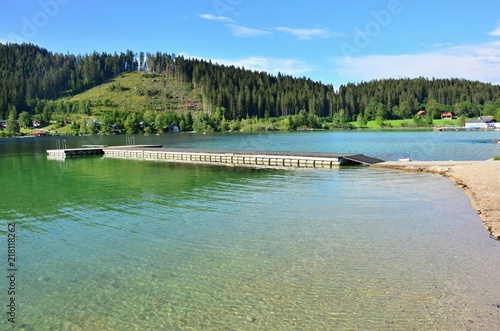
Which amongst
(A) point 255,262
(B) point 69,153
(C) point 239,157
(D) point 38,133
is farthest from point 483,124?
(D) point 38,133

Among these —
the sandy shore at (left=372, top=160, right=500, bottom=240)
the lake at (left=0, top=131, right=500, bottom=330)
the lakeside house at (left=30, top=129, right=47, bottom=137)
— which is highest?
the lakeside house at (left=30, top=129, right=47, bottom=137)

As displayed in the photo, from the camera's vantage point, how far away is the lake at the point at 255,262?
927cm

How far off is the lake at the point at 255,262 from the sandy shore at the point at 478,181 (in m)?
0.71

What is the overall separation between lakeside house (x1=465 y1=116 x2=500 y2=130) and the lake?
166126 mm

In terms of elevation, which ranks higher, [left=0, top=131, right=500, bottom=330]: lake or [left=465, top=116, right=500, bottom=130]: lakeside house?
[left=465, top=116, right=500, bottom=130]: lakeside house

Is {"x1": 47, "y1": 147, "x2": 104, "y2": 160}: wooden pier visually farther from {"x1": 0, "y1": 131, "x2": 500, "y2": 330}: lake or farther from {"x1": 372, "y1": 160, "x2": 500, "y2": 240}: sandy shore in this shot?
{"x1": 372, "y1": 160, "x2": 500, "y2": 240}: sandy shore

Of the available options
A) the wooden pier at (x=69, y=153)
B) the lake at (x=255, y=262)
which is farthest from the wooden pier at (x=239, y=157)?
the lake at (x=255, y=262)

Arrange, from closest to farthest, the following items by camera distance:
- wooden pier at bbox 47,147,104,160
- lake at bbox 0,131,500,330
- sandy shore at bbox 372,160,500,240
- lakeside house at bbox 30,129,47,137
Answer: lake at bbox 0,131,500,330 < sandy shore at bbox 372,160,500,240 < wooden pier at bbox 47,147,104,160 < lakeside house at bbox 30,129,47,137

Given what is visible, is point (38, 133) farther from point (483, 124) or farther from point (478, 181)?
point (483, 124)

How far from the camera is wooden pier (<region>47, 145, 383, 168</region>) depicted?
136ft

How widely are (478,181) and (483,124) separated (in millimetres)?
168112

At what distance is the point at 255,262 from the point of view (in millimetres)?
12750

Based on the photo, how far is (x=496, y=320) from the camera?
8805 mm

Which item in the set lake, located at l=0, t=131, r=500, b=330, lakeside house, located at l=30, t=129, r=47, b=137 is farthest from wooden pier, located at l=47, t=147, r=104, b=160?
lakeside house, located at l=30, t=129, r=47, b=137
